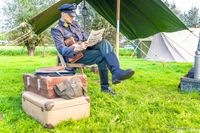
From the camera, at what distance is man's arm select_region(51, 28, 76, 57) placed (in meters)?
2.75

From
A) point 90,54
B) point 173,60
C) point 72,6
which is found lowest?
point 173,60

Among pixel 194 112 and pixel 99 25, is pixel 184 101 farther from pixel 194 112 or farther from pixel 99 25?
pixel 99 25

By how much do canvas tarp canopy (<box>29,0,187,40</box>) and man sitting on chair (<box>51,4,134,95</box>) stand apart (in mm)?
1255

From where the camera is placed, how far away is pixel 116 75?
Answer: 2682mm

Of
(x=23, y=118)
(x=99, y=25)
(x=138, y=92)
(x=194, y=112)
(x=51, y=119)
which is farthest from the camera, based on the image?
(x=99, y=25)

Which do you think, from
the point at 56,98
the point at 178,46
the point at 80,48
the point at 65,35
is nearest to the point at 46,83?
the point at 56,98

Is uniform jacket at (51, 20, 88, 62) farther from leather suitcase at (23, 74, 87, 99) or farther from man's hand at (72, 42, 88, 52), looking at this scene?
leather suitcase at (23, 74, 87, 99)

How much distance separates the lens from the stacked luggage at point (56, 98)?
209 centimetres

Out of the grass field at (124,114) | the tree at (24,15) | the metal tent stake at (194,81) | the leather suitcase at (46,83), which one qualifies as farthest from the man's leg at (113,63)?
the tree at (24,15)

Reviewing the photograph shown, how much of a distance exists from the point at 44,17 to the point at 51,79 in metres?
2.70

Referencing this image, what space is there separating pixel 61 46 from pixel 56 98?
78 cm

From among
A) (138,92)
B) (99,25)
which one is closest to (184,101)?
(138,92)

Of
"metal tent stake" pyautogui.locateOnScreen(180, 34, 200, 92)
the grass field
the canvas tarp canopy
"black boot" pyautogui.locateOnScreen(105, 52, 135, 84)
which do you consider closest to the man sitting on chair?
"black boot" pyautogui.locateOnScreen(105, 52, 135, 84)

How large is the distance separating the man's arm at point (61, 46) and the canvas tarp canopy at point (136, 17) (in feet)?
4.71
